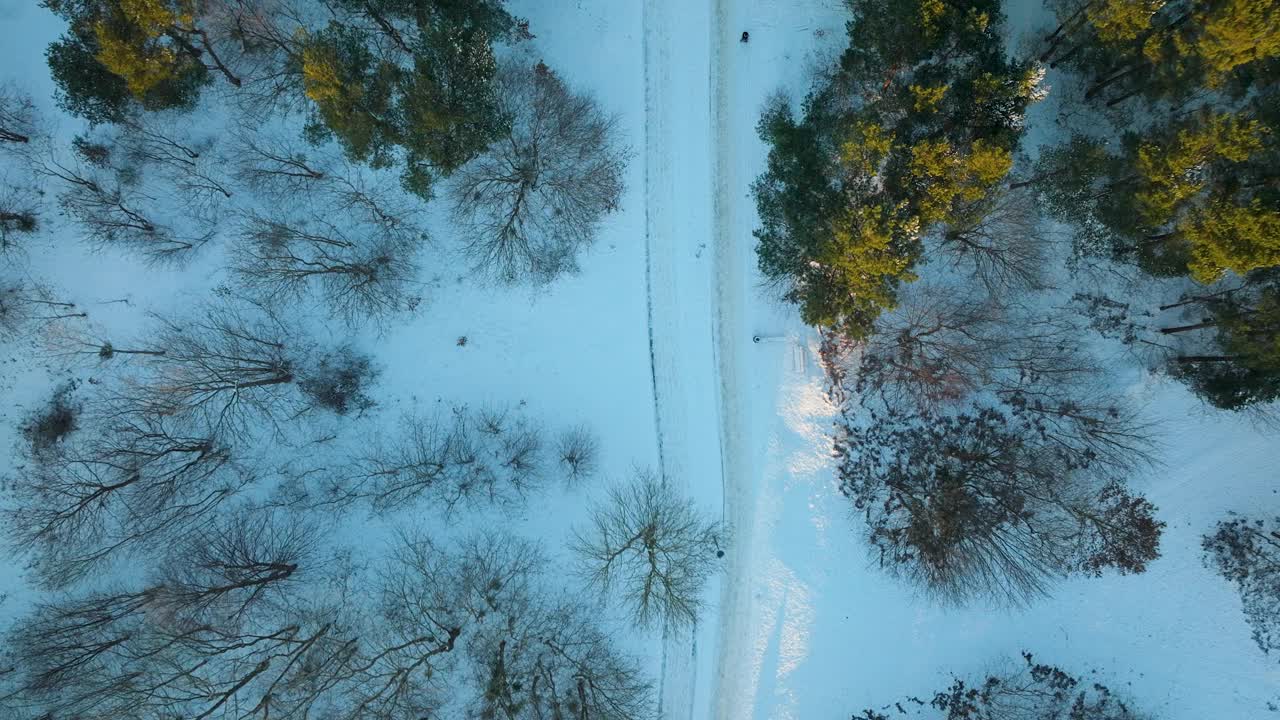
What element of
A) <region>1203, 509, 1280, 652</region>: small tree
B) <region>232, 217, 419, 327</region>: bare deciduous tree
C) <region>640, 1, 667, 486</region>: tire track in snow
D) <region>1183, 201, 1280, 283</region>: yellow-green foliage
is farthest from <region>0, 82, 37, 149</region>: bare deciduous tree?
<region>1203, 509, 1280, 652</region>: small tree

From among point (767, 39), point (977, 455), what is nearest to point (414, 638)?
point (977, 455)

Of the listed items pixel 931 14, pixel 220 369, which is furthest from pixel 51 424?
pixel 931 14

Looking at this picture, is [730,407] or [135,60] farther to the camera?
[730,407]

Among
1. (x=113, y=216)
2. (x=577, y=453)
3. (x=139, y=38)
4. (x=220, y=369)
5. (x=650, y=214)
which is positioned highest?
(x=139, y=38)

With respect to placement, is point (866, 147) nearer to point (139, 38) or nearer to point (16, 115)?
point (139, 38)

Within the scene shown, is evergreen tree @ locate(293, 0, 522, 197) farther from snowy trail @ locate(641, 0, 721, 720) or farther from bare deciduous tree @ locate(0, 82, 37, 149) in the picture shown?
bare deciduous tree @ locate(0, 82, 37, 149)

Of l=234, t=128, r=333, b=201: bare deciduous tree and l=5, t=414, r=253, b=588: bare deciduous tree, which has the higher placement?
l=234, t=128, r=333, b=201: bare deciduous tree
